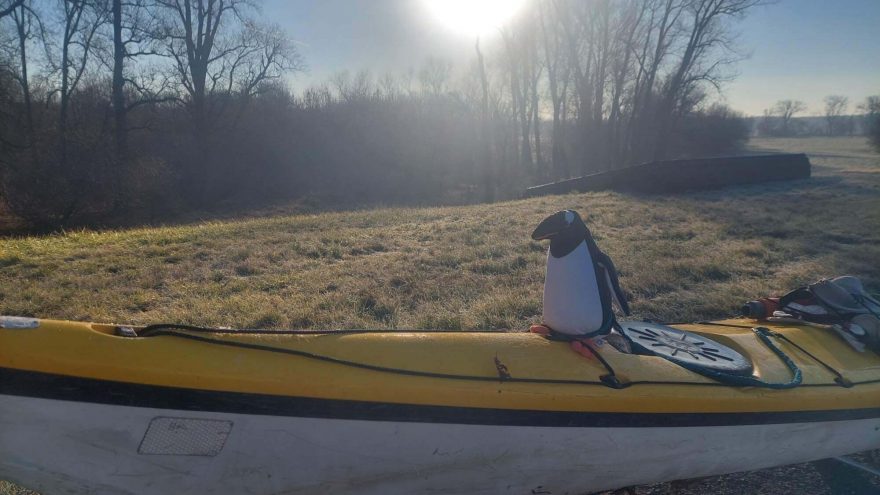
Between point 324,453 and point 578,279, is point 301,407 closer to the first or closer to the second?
point 324,453

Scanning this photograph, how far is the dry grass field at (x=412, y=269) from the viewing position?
502 cm

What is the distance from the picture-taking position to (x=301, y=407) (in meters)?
2.11

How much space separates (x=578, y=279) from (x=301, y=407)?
1.63 metres

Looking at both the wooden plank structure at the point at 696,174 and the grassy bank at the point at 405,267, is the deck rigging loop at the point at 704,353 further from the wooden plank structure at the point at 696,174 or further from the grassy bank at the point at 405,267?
the wooden plank structure at the point at 696,174

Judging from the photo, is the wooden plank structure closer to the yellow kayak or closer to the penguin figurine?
the yellow kayak

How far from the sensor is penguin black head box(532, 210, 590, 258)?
291 cm

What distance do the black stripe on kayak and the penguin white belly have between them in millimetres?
604

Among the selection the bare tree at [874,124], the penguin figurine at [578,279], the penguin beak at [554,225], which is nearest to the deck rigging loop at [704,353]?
the penguin figurine at [578,279]

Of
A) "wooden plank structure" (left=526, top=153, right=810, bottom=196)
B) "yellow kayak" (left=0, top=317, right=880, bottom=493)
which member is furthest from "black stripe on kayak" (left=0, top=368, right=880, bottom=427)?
"wooden plank structure" (left=526, top=153, right=810, bottom=196)

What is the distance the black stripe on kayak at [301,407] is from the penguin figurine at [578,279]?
0.60 meters

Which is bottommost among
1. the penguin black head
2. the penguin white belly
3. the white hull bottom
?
the white hull bottom

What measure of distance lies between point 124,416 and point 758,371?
3125 mm

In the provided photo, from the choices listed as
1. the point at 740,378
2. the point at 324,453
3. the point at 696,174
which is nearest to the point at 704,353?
the point at 740,378

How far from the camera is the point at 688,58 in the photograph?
2670cm
